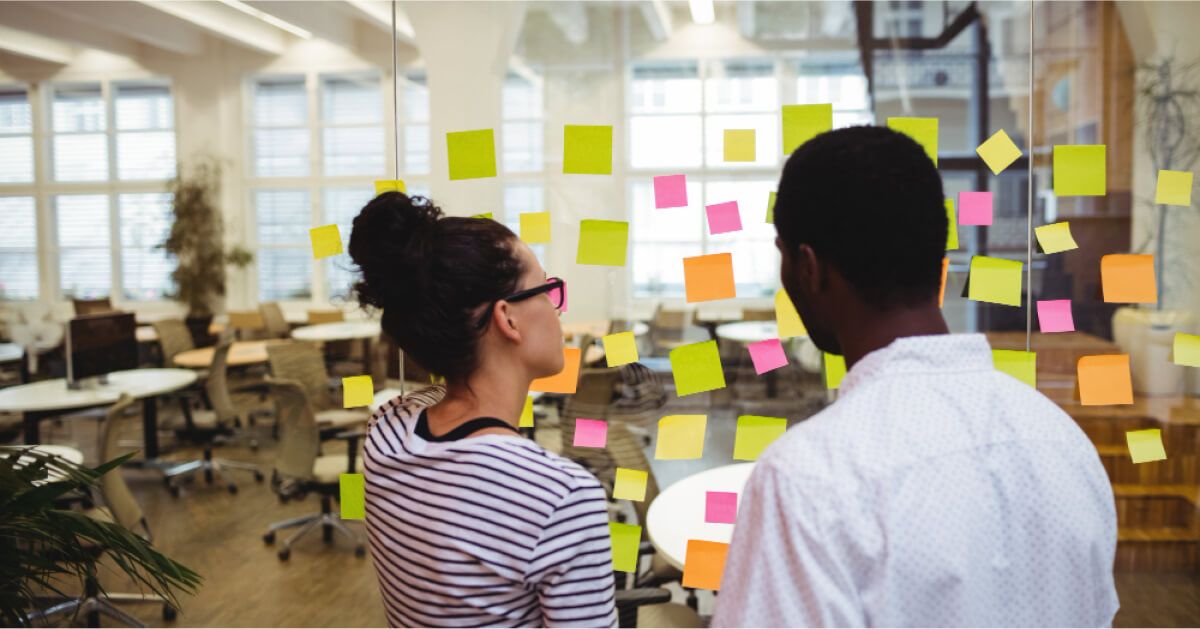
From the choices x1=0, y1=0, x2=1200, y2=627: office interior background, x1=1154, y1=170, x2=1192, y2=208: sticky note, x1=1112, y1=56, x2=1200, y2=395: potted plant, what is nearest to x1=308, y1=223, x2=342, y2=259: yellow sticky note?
x1=0, y1=0, x2=1200, y2=627: office interior background

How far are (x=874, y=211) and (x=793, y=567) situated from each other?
34 cm

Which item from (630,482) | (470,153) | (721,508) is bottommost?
(721,508)

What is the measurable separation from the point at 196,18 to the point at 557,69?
16.1 ft

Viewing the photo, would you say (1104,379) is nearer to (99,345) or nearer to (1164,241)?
(1164,241)

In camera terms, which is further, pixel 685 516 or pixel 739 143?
pixel 685 516

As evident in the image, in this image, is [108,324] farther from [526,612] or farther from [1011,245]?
[1011,245]

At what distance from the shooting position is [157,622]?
3979 mm

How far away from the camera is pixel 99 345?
→ 5.24 meters

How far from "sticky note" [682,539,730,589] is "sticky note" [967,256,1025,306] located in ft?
2.84

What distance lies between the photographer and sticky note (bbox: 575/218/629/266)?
2.08 m

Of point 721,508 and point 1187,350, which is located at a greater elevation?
point 1187,350

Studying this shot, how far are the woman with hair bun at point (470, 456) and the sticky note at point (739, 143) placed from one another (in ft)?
3.02

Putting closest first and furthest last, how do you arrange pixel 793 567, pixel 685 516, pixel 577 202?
1. pixel 793 567
2. pixel 685 516
3. pixel 577 202

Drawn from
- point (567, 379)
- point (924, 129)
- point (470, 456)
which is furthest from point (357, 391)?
point (924, 129)
